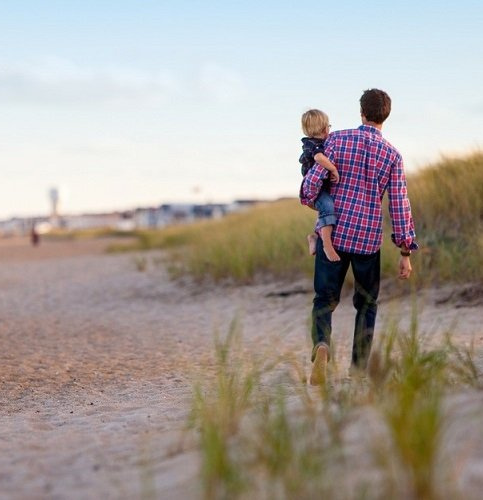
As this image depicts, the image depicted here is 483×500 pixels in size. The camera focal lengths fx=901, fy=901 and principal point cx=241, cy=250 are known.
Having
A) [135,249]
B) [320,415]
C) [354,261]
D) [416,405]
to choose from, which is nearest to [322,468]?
[416,405]

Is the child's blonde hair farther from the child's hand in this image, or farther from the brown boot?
the brown boot

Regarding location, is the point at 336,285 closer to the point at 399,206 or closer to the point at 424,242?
the point at 399,206

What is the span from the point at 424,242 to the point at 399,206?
220 inches

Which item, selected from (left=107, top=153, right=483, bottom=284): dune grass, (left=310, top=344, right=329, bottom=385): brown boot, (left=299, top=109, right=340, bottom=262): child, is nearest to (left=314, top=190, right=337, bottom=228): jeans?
(left=299, top=109, right=340, bottom=262): child

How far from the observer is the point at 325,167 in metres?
4.84

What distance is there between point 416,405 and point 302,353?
4072mm

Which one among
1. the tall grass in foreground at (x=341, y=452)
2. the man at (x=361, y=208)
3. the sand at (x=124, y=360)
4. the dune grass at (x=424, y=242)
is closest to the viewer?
the tall grass in foreground at (x=341, y=452)

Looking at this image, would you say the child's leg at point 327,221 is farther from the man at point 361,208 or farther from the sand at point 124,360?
the sand at point 124,360

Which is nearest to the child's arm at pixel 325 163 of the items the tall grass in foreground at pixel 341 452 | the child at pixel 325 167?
the child at pixel 325 167

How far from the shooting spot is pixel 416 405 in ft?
10.1

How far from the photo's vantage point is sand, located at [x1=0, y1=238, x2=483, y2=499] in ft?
11.0

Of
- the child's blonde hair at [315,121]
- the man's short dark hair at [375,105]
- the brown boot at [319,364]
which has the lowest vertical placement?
the brown boot at [319,364]

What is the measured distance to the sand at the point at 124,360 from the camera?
11.0ft

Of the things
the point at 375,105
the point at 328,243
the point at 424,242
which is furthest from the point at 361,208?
the point at 424,242
